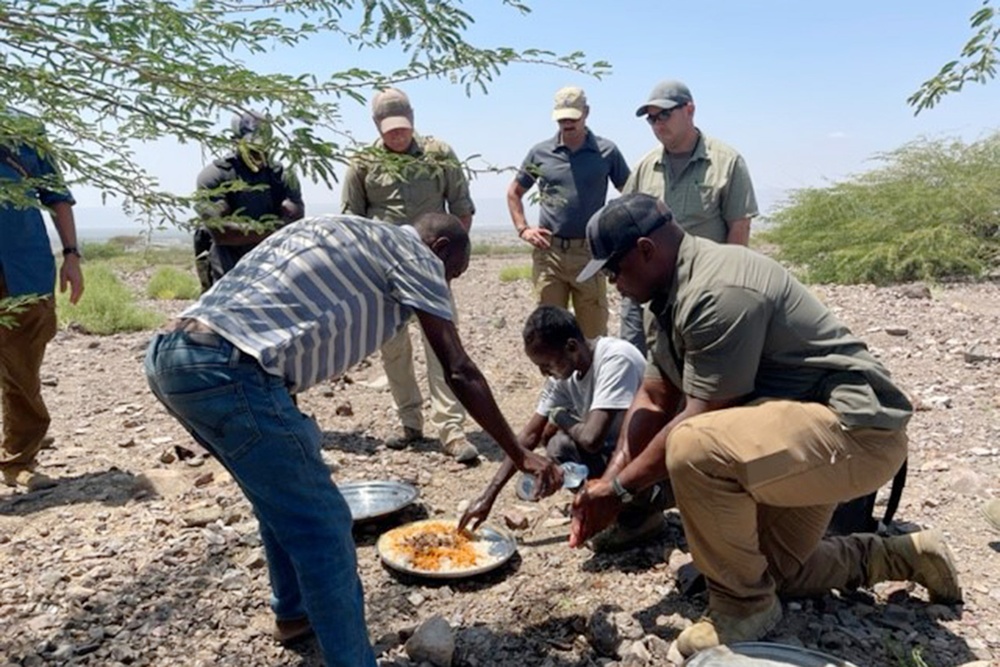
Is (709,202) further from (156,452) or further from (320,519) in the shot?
(156,452)

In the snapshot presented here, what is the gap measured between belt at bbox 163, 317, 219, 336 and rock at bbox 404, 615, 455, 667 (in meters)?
1.23

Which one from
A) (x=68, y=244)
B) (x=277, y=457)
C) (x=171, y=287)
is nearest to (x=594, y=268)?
(x=277, y=457)

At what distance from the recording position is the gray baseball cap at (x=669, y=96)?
4.36 metres

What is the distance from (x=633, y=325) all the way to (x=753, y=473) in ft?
7.10

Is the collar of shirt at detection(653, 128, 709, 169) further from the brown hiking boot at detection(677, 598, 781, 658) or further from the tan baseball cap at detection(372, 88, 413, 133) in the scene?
the brown hiking boot at detection(677, 598, 781, 658)

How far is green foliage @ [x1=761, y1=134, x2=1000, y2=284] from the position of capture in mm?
11984

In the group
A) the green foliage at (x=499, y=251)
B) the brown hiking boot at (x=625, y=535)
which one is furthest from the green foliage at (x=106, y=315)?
the green foliage at (x=499, y=251)

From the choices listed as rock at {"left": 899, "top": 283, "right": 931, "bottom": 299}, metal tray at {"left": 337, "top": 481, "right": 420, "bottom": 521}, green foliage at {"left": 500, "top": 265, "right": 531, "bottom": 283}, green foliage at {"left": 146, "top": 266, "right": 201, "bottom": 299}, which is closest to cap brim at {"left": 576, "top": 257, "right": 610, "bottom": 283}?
metal tray at {"left": 337, "top": 481, "right": 420, "bottom": 521}

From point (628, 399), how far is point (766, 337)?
42.4 inches

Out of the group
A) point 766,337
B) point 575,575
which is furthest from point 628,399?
point 766,337

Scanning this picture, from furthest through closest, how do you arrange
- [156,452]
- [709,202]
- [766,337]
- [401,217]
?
[156,452] → [401,217] → [709,202] → [766,337]

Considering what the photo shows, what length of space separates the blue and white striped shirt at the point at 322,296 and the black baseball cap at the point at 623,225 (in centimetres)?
53

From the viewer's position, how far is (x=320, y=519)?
2.35 m

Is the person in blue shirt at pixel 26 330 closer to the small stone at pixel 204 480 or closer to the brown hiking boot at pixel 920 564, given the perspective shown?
the small stone at pixel 204 480
